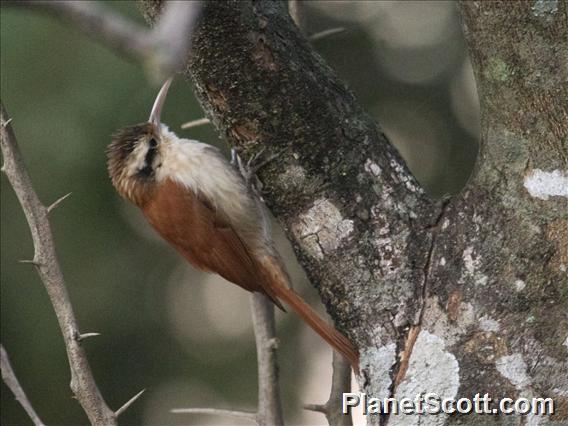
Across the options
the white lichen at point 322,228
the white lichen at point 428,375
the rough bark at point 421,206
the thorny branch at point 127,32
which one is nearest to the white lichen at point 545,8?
the rough bark at point 421,206

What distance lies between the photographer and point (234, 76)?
2.45 meters

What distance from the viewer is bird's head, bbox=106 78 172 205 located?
375 cm

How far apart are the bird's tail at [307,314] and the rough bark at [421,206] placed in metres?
0.17

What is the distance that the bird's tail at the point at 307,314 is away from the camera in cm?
273

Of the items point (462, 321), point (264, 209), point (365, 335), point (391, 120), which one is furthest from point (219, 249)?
point (391, 120)

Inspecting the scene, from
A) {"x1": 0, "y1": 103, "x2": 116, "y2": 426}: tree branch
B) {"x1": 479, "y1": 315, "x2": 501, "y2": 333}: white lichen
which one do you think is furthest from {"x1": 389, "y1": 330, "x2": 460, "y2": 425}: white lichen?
{"x1": 0, "y1": 103, "x2": 116, "y2": 426}: tree branch

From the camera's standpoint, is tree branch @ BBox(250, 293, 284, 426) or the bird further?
the bird

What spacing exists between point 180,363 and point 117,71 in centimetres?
149

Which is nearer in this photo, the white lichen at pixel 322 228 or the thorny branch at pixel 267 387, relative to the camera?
the white lichen at pixel 322 228

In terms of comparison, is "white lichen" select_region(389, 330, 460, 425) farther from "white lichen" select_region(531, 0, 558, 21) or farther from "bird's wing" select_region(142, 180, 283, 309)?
"bird's wing" select_region(142, 180, 283, 309)

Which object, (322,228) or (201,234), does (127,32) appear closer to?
(322,228)

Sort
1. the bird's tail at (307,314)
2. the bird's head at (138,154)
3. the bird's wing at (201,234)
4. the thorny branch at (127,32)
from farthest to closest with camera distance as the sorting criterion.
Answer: the bird's head at (138,154), the bird's wing at (201,234), the bird's tail at (307,314), the thorny branch at (127,32)

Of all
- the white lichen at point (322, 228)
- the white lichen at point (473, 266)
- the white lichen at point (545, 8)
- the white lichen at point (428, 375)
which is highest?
the white lichen at point (545, 8)

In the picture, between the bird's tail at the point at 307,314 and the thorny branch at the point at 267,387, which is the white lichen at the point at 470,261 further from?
the thorny branch at the point at 267,387
